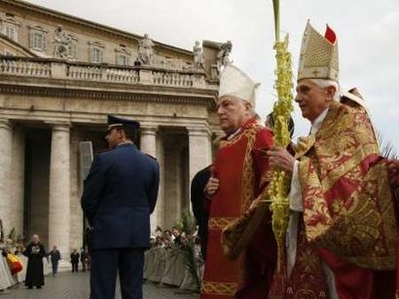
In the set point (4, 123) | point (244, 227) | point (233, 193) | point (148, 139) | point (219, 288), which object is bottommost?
point (219, 288)

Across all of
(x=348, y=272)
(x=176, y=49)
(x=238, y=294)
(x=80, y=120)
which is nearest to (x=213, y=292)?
(x=238, y=294)

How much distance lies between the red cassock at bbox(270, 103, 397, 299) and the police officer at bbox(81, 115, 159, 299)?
294 cm

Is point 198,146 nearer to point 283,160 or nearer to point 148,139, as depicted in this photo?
point 148,139

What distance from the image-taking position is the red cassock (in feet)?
12.8

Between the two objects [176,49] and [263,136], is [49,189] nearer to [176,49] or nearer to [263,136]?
[263,136]

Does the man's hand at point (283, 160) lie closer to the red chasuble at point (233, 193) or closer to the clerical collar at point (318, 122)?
the clerical collar at point (318, 122)

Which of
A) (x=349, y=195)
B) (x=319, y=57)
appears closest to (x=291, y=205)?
(x=349, y=195)

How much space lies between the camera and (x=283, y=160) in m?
4.46

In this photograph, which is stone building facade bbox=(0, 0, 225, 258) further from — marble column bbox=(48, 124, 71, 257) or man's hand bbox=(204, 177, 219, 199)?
man's hand bbox=(204, 177, 219, 199)

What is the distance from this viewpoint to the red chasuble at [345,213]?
391cm

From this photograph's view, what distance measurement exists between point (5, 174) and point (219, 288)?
32.3 metres

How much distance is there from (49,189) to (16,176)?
1.80 metres

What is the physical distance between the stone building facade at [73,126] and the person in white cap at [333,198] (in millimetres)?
32865

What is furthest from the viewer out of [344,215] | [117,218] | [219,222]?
[117,218]
